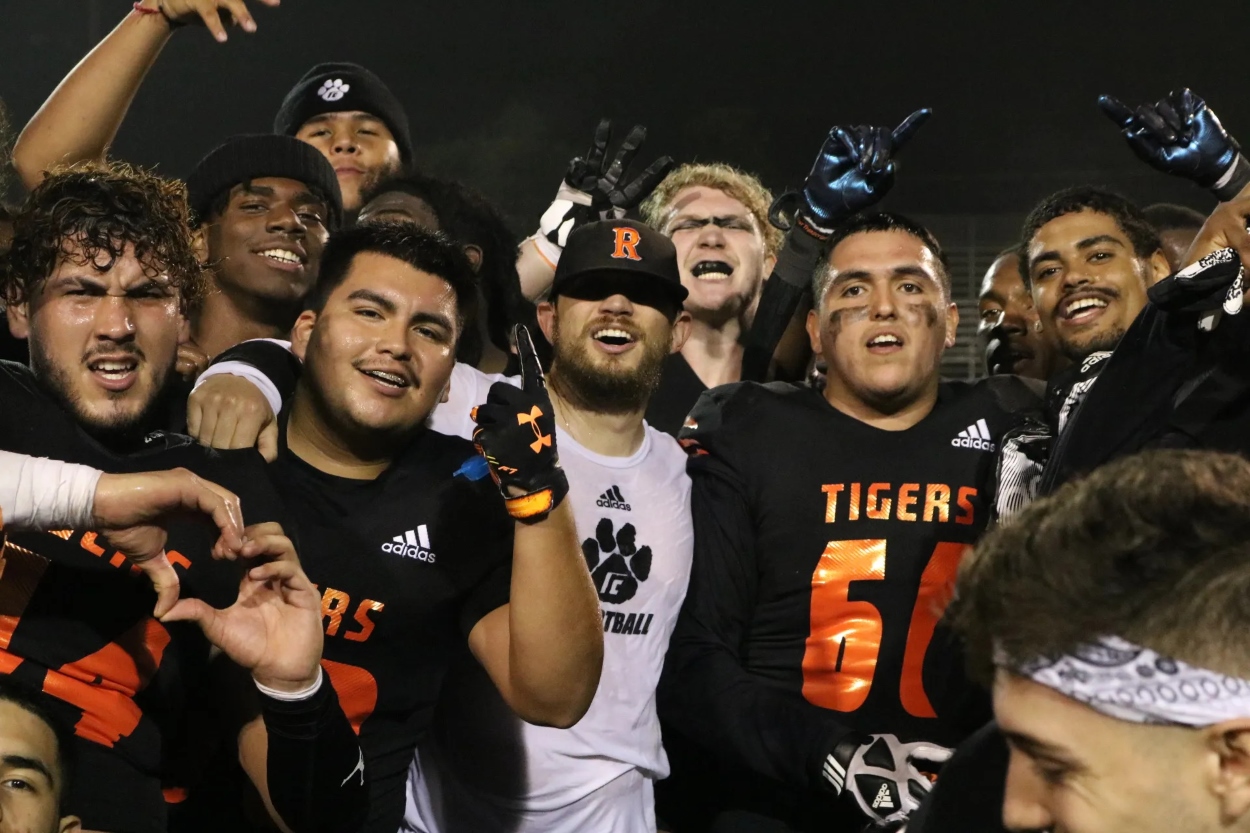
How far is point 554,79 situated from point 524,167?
489mm

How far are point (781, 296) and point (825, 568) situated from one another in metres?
0.86

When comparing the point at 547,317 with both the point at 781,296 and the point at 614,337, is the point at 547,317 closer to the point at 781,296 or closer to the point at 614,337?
the point at 614,337

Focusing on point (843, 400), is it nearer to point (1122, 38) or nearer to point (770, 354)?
point (770, 354)

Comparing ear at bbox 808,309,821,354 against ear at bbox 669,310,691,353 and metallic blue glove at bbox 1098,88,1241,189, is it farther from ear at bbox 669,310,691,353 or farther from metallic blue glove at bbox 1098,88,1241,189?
metallic blue glove at bbox 1098,88,1241,189

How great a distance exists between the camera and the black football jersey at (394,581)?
2451mm

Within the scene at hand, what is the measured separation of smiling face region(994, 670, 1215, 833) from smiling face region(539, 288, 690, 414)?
169 centimetres

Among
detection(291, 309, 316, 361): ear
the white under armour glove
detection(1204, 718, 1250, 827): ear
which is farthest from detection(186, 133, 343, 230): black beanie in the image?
detection(1204, 718, 1250, 827): ear

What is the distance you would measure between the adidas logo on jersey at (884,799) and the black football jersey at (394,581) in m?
0.73

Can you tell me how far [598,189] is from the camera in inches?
151

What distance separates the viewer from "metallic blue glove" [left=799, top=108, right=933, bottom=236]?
3.37m

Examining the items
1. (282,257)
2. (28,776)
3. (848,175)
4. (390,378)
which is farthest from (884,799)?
(282,257)

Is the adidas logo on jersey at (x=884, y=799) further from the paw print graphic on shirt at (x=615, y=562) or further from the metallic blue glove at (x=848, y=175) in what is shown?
the metallic blue glove at (x=848, y=175)

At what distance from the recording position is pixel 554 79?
23.7 ft

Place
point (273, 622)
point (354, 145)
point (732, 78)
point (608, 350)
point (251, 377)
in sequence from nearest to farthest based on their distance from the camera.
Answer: point (273, 622) → point (251, 377) → point (608, 350) → point (354, 145) → point (732, 78)
